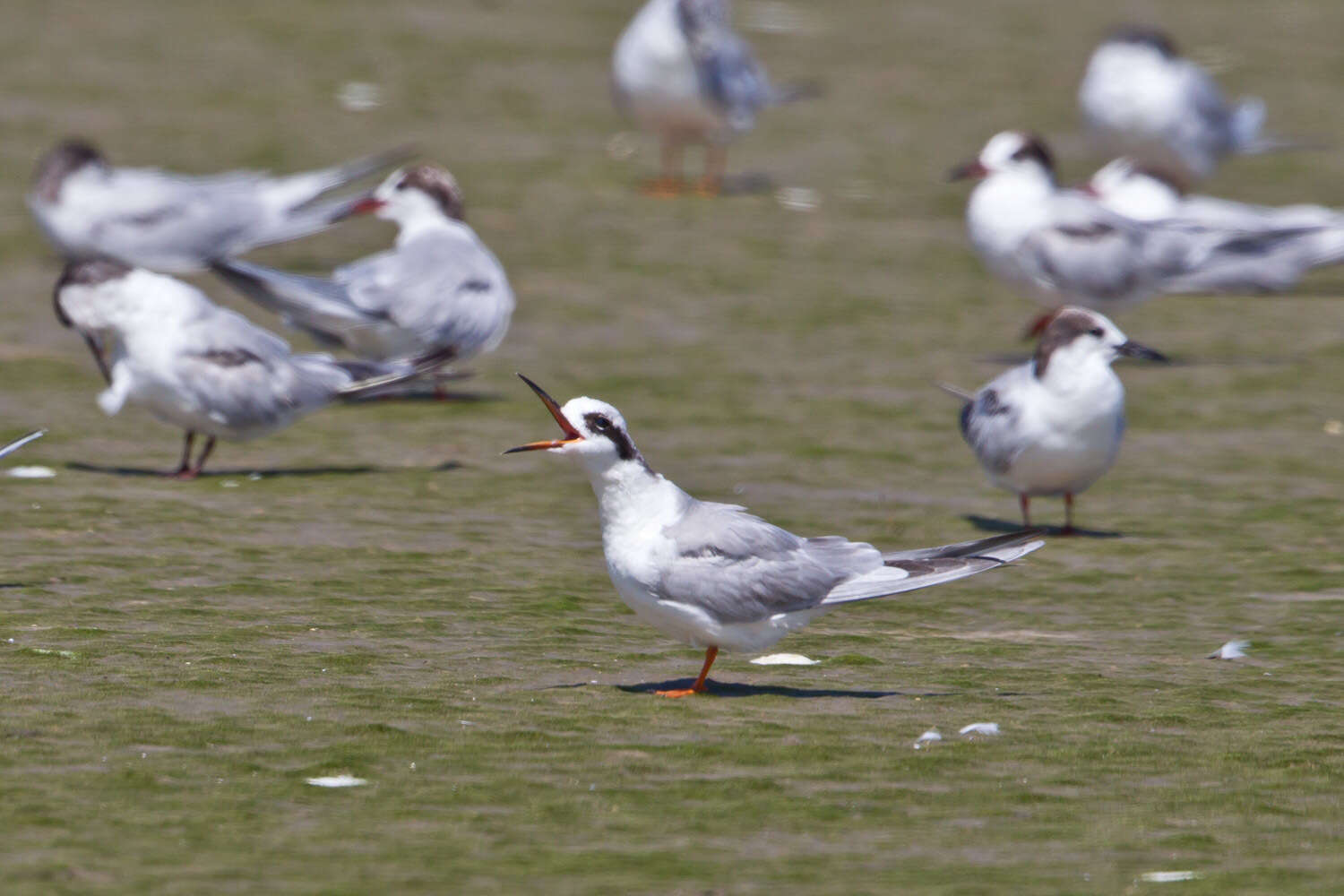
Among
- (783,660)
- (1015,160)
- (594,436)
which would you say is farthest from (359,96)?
(594,436)

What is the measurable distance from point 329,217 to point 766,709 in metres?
7.07

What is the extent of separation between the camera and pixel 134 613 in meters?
6.50

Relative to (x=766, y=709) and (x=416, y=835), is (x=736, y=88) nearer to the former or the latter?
(x=766, y=709)

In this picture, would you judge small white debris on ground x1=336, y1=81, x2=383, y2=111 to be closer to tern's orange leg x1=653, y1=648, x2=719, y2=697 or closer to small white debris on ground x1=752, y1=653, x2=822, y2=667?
small white debris on ground x1=752, y1=653, x2=822, y2=667

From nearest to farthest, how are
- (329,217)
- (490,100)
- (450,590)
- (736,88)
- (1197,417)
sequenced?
1. (450,590)
2. (1197,417)
3. (329,217)
4. (736,88)
5. (490,100)

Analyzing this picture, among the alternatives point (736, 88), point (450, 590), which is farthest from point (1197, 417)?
point (736, 88)

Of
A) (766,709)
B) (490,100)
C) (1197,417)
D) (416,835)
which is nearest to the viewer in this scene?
(416,835)

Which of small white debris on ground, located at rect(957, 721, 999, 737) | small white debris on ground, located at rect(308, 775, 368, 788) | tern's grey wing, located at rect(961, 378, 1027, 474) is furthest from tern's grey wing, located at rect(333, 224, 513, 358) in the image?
small white debris on ground, located at rect(308, 775, 368, 788)

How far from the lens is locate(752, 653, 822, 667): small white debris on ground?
639 cm

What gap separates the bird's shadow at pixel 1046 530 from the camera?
817 centimetres

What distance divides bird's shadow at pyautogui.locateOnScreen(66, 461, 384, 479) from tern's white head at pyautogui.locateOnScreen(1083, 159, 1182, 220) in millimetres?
5564

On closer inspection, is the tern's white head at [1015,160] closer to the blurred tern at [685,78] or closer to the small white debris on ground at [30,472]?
the blurred tern at [685,78]

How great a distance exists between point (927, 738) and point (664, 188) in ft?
32.4

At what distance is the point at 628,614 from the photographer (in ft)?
22.9
